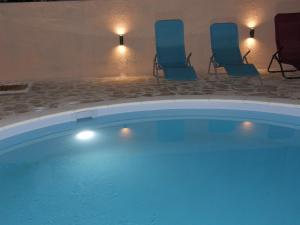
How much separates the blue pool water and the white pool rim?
0.08m

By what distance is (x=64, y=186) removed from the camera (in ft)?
12.9

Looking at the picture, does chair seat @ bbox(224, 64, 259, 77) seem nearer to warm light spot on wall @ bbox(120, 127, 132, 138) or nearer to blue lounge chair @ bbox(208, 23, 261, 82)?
blue lounge chair @ bbox(208, 23, 261, 82)

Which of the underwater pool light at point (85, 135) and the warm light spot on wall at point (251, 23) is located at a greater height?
the warm light spot on wall at point (251, 23)

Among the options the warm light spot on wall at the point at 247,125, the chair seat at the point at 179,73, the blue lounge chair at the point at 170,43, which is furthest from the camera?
the blue lounge chair at the point at 170,43

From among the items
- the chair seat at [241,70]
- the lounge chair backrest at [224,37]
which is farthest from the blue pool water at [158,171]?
the lounge chair backrest at [224,37]

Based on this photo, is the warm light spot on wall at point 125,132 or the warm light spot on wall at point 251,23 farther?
the warm light spot on wall at point 251,23

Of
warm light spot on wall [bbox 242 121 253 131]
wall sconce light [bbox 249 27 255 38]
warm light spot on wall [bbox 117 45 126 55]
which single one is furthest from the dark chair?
warm light spot on wall [bbox 117 45 126 55]

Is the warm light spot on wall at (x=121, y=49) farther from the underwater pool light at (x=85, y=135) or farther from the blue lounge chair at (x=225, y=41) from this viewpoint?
the underwater pool light at (x=85, y=135)

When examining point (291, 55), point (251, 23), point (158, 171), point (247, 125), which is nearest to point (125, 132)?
point (158, 171)

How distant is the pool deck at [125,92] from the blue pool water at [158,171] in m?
0.30

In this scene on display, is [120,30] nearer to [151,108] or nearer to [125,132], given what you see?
[151,108]

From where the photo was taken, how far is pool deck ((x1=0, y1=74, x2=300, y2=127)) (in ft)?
17.5

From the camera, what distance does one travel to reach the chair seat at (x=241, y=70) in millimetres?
5967

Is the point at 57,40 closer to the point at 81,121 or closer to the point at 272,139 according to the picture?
the point at 81,121
